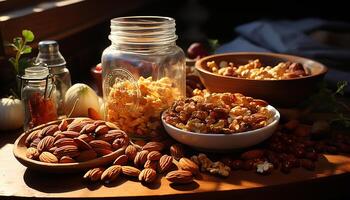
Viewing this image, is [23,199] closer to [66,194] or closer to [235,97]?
[66,194]

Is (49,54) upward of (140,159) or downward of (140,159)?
upward

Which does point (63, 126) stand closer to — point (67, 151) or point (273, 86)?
point (67, 151)

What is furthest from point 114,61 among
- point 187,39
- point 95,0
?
point 187,39

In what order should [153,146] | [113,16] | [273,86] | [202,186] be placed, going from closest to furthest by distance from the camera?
[202,186] < [153,146] < [273,86] < [113,16]

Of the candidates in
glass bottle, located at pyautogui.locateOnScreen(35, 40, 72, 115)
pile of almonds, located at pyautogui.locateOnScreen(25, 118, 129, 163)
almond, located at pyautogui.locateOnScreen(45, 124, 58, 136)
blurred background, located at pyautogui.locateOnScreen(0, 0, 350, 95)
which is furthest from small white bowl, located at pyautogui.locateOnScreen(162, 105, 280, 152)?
blurred background, located at pyautogui.locateOnScreen(0, 0, 350, 95)

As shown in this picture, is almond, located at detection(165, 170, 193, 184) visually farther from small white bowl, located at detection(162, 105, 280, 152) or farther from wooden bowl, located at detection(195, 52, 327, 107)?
wooden bowl, located at detection(195, 52, 327, 107)

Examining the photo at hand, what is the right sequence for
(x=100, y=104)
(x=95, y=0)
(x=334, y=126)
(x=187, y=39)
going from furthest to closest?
(x=187, y=39) < (x=95, y=0) < (x=100, y=104) < (x=334, y=126)

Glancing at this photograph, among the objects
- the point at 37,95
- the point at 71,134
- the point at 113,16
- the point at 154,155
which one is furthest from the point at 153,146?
the point at 113,16
